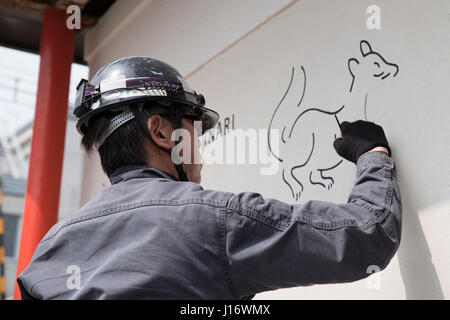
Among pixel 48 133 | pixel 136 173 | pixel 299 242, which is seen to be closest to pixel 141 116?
pixel 136 173

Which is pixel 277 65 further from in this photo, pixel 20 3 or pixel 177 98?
pixel 20 3

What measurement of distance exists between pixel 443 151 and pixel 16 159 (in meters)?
17.5

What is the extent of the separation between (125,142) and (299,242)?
631mm

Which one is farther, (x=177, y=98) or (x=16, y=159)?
(x=16, y=159)

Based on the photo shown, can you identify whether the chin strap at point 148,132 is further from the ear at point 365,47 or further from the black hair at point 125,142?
the ear at point 365,47

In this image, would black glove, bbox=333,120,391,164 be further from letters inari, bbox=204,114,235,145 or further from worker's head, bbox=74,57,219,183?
letters inari, bbox=204,114,235,145

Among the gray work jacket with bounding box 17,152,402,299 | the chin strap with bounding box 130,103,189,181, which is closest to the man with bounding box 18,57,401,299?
the gray work jacket with bounding box 17,152,402,299

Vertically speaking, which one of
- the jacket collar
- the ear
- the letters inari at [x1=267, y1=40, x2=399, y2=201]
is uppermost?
the ear

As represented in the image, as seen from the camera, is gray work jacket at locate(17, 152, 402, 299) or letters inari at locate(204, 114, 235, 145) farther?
letters inari at locate(204, 114, 235, 145)

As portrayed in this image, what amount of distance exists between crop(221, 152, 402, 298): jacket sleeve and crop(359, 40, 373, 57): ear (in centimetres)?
85

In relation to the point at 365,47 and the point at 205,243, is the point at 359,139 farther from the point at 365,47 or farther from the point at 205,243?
the point at 205,243

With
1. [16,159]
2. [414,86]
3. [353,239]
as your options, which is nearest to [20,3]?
[414,86]

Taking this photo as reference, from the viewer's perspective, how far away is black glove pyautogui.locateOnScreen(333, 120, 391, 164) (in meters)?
1.87

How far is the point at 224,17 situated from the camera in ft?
10.7
